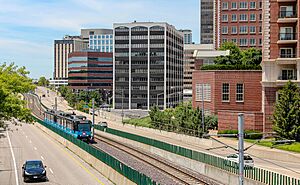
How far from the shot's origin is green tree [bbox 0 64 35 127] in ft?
141

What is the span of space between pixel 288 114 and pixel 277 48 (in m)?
12.6

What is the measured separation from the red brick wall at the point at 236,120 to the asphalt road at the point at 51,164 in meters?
24.3

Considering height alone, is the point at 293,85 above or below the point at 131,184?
above

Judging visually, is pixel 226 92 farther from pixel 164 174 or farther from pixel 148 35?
pixel 148 35

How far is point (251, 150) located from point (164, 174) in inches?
599

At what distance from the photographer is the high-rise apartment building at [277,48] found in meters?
65.6

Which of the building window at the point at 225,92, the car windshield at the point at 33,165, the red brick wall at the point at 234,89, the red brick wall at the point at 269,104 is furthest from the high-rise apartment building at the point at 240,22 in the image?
the car windshield at the point at 33,165

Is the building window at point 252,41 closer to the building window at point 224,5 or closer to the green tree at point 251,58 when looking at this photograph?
the building window at point 224,5

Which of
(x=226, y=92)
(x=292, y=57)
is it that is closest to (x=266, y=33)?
(x=292, y=57)

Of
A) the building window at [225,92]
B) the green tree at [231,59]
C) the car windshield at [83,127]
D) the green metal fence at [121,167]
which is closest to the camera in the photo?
the green metal fence at [121,167]

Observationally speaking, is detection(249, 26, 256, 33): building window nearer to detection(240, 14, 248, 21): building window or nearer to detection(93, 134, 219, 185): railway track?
detection(240, 14, 248, 21): building window

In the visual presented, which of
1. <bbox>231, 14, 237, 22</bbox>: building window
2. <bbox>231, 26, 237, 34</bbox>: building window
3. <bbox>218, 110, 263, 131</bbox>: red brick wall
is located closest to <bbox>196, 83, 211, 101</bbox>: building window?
<bbox>218, 110, 263, 131</bbox>: red brick wall

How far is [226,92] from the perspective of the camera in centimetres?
7912

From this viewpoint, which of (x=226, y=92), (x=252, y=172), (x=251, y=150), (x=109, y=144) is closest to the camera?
(x=252, y=172)
